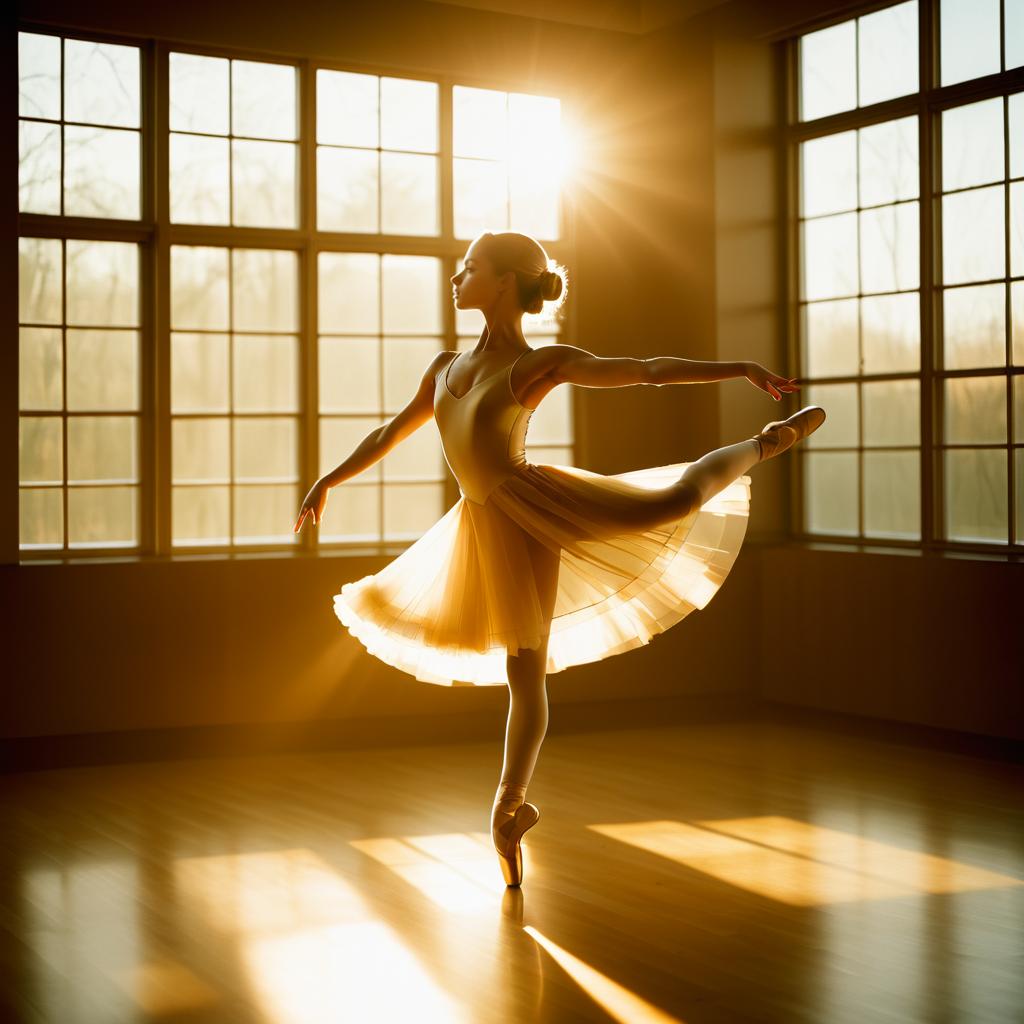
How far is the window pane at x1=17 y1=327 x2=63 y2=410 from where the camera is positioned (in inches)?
202

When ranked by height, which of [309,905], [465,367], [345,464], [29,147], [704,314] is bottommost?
[309,905]

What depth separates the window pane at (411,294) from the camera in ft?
18.9

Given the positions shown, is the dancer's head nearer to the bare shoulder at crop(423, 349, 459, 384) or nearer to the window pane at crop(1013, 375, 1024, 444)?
the bare shoulder at crop(423, 349, 459, 384)

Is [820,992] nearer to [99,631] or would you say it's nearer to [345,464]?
[345,464]

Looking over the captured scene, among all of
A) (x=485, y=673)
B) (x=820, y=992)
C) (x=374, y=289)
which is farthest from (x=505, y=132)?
(x=820, y=992)

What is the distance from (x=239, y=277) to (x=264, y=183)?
390mm

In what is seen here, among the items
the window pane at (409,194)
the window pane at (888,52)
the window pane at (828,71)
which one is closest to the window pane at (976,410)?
the window pane at (888,52)

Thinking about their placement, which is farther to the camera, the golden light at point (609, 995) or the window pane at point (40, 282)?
the window pane at point (40, 282)

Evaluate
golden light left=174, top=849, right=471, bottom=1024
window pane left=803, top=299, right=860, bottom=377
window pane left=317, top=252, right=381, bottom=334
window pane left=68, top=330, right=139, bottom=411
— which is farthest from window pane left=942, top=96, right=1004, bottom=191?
golden light left=174, top=849, right=471, bottom=1024

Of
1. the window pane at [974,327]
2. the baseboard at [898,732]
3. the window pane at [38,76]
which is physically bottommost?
the baseboard at [898,732]

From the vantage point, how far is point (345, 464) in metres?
3.51

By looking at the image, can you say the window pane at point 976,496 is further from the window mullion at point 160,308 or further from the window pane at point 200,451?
the window mullion at point 160,308

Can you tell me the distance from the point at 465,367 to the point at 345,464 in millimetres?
427

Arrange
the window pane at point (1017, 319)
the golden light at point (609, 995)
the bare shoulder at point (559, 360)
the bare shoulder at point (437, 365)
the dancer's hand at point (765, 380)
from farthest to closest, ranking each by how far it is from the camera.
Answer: the window pane at point (1017, 319) < the bare shoulder at point (437, 365) < the bare shoulder at point (559, 360) < the dancer's hand at point (765, 380) < the golden light at point (609, 995)
